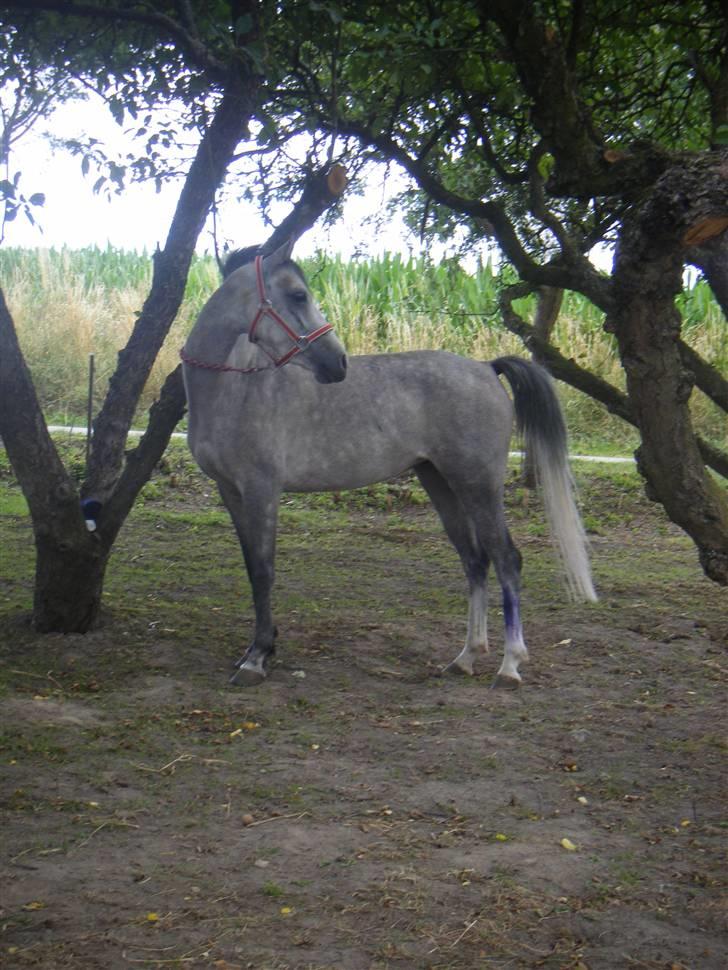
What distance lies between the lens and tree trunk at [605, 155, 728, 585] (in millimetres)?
3916

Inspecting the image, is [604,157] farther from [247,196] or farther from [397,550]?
[397,550]

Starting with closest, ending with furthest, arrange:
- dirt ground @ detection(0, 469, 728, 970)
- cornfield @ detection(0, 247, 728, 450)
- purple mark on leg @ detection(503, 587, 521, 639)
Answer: dirt ground @ detection(0, 469, 728, 970)
purple mark on leg @ detection(503, 587, 521, 639)
cornfield @ detection(0, 247, 728, 450)

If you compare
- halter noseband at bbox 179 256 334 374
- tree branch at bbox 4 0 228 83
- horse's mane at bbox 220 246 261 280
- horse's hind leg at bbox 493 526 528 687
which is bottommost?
horse's hind leg at bbox 493 526 528 687

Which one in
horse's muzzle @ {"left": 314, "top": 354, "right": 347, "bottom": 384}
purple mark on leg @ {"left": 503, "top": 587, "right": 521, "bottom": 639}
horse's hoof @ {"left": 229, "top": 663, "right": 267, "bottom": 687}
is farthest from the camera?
purple mark on leg @ {"left": 503, "top": 587, "right": 521, "bottom": 639}

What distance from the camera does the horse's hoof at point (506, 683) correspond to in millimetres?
5402

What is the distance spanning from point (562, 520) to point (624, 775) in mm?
1773

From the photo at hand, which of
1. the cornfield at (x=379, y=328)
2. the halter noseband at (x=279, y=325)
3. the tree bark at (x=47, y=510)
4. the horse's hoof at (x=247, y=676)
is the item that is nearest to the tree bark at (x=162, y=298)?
the tree bark at (x=47, y=510)

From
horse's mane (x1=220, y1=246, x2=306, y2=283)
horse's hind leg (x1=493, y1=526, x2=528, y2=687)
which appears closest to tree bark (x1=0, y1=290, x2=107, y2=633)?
horse's mane (x1=220, y1=246, x2=306, y2=283)

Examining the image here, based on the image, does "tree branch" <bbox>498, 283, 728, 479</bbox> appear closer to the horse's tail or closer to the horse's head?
Result: the horse's tail

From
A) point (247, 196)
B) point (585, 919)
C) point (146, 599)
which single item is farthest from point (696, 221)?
point (247, 196)

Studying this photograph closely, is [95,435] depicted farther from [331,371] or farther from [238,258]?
[331,371]

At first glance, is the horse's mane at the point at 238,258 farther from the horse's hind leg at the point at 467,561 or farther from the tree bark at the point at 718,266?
the tree bark at the point at 718,266

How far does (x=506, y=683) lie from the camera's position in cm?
541

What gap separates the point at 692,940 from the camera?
304 centimetres
